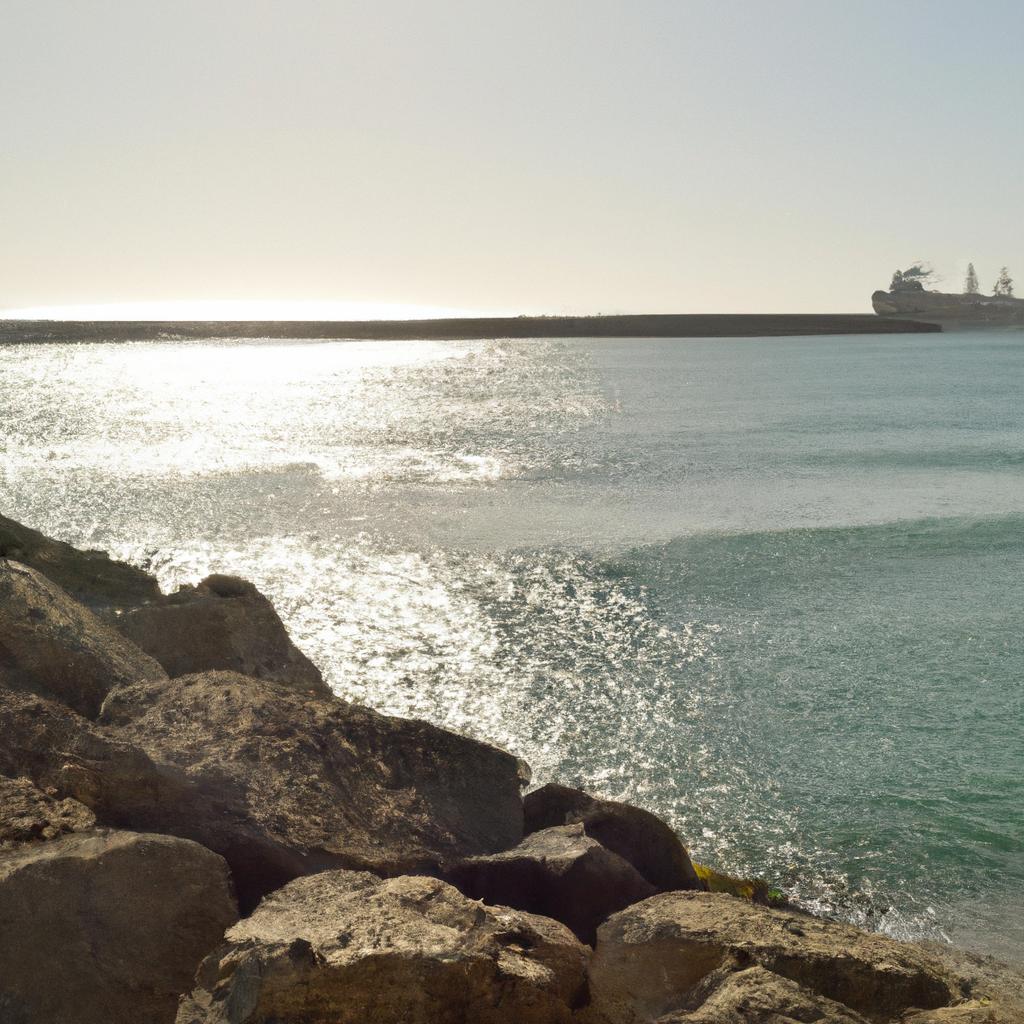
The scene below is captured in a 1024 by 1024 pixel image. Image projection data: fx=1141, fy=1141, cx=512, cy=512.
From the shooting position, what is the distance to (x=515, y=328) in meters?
83.1

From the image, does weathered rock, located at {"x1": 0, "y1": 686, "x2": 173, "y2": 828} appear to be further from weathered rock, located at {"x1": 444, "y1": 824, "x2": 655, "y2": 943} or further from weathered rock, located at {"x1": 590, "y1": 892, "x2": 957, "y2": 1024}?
weathered rock, located at {"x1": 590, "y1": 892, "x2": 957, "y2": 1024}

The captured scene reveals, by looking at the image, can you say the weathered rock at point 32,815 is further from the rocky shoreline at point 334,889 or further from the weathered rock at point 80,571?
the weathered rock at point 80,571

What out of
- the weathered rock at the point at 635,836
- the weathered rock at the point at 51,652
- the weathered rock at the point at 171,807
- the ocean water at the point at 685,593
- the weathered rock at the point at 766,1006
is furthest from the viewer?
the ocean water at the point at 685,593

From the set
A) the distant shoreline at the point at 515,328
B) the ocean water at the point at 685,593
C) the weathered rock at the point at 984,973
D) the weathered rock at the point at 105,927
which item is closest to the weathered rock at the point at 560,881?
the weathered rock at the point at 105,927

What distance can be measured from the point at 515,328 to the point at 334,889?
267ft

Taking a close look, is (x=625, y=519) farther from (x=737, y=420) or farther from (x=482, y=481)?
(x=737, y=420)

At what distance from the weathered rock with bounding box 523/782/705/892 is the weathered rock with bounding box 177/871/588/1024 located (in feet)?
3.89

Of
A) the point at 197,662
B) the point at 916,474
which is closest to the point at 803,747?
the point at 197,662

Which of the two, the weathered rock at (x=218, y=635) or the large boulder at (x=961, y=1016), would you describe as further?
the weathered rock at (x=218, y=635)

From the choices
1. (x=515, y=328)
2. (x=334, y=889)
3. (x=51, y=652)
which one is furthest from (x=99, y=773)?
(x=515, y=328)

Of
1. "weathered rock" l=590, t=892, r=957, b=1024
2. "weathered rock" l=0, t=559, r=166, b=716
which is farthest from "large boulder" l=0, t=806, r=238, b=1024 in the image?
"weathered rock" l=0, t=559, r=166, b=716

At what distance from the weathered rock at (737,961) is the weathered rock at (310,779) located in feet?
2.98

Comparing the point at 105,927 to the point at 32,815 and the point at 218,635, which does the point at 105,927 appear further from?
the point at 218,635

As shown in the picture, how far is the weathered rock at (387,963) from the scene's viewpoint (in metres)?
2.58
